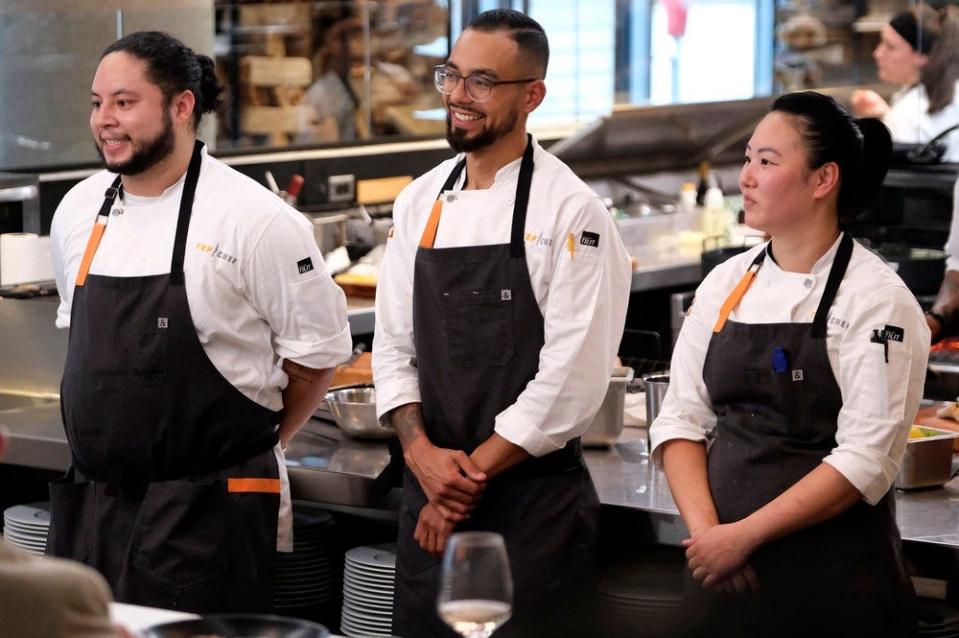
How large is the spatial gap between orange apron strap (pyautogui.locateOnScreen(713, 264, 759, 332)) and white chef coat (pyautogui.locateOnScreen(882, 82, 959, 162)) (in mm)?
3495

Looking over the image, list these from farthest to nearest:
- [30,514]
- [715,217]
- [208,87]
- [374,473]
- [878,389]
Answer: [715,217]
[30,514]
[374,473]
[208,87]
[878,389]

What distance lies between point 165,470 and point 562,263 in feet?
2.85

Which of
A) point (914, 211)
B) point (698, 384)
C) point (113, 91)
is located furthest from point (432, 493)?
point (914, 211)

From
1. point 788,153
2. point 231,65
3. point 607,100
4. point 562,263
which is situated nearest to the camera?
point 788,153

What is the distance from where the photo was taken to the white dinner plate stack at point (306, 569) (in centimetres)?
365

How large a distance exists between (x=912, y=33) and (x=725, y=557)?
406 centimetres

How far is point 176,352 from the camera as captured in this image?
3049 mm

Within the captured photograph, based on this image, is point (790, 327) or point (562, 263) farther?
point (562, 263)

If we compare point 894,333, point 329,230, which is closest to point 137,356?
point 894,333

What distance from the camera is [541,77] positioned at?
10.1 feet

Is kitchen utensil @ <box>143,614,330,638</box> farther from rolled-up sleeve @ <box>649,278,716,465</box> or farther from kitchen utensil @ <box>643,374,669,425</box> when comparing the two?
kitchen utensil @ <box>643,374,669,425</box>

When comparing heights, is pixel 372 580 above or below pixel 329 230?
below

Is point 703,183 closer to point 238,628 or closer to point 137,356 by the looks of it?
point 137,356

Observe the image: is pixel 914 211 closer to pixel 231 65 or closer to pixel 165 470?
pixel 231 65
